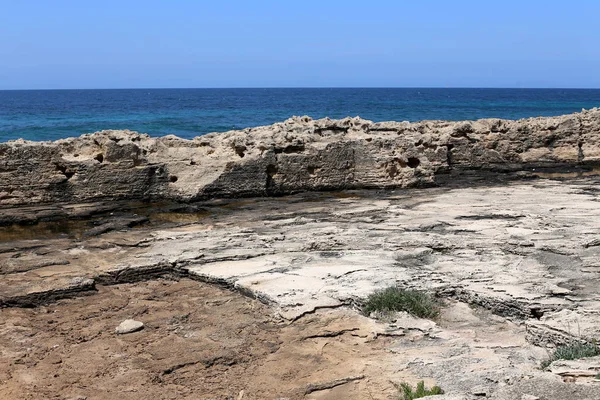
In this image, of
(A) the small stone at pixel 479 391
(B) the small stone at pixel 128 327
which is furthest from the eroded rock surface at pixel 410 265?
(B) the small stone at pixel 128 327

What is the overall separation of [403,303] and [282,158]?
211 inches

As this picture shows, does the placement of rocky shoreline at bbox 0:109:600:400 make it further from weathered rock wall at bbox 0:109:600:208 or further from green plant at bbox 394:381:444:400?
green plant at bbox 394:381:444:400

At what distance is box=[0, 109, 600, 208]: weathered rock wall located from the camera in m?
9.39

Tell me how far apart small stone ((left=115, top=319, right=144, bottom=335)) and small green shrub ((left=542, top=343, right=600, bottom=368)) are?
322 centimetres

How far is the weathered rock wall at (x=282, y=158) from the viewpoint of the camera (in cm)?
939

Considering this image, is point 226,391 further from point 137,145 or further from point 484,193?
point 484,193

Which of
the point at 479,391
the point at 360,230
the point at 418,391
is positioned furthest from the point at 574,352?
the point at 360,230

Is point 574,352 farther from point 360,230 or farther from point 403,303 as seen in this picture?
point 360,230

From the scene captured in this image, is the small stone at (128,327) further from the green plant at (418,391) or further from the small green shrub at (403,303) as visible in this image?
the green plant at (418,391)

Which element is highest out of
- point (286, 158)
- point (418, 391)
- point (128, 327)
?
point (286, 158)

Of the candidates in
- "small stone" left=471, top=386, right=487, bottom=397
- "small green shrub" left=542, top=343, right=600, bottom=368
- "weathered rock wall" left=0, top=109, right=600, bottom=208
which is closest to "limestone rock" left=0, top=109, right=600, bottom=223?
"weathered rock wall" left=0, top=109, right=600, bottom=208

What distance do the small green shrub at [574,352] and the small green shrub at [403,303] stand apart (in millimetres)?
1163

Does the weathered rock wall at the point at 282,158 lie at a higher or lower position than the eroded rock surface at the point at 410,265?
higher

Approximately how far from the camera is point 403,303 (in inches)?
226
